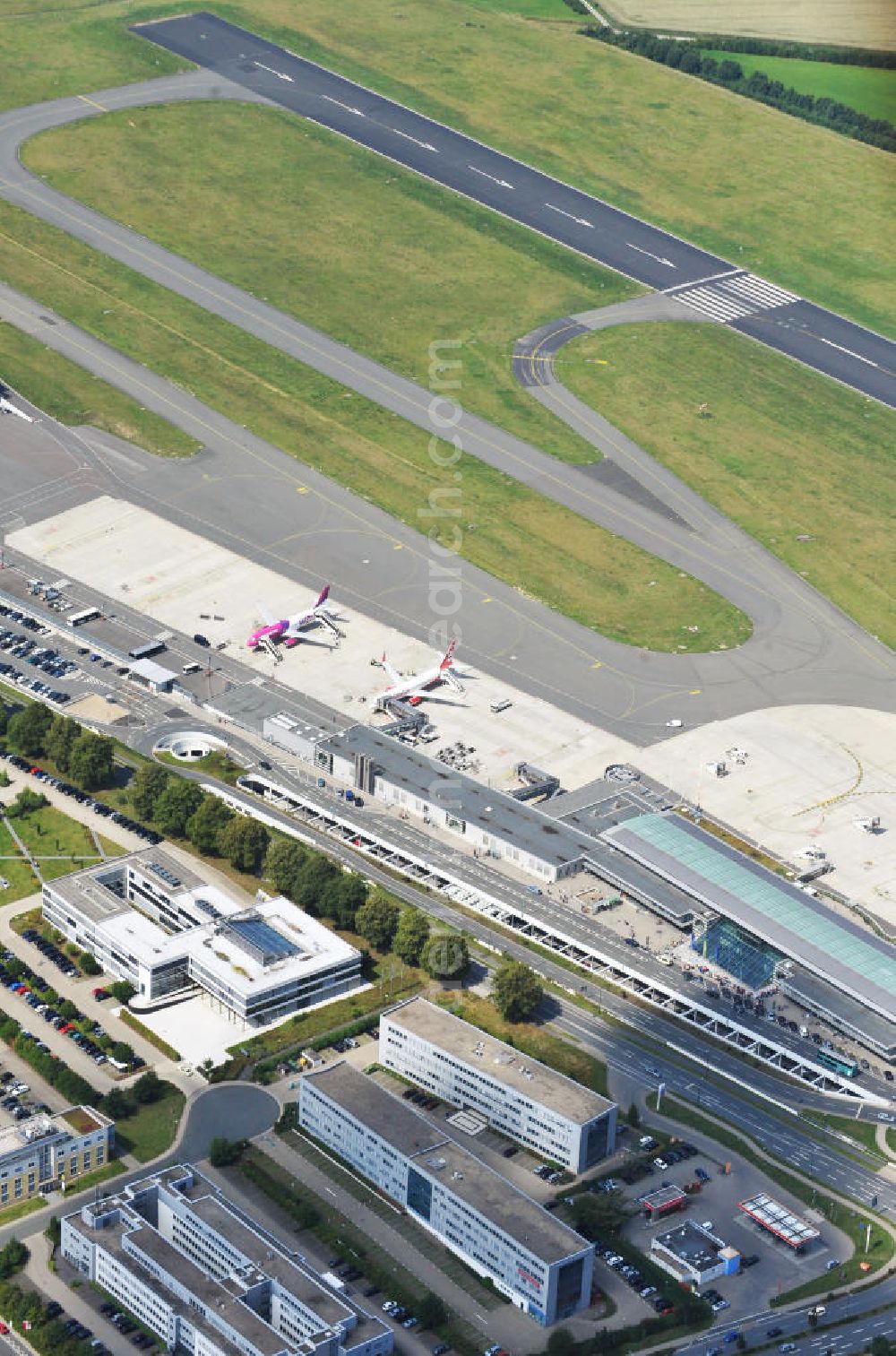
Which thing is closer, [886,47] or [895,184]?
[895,184]
